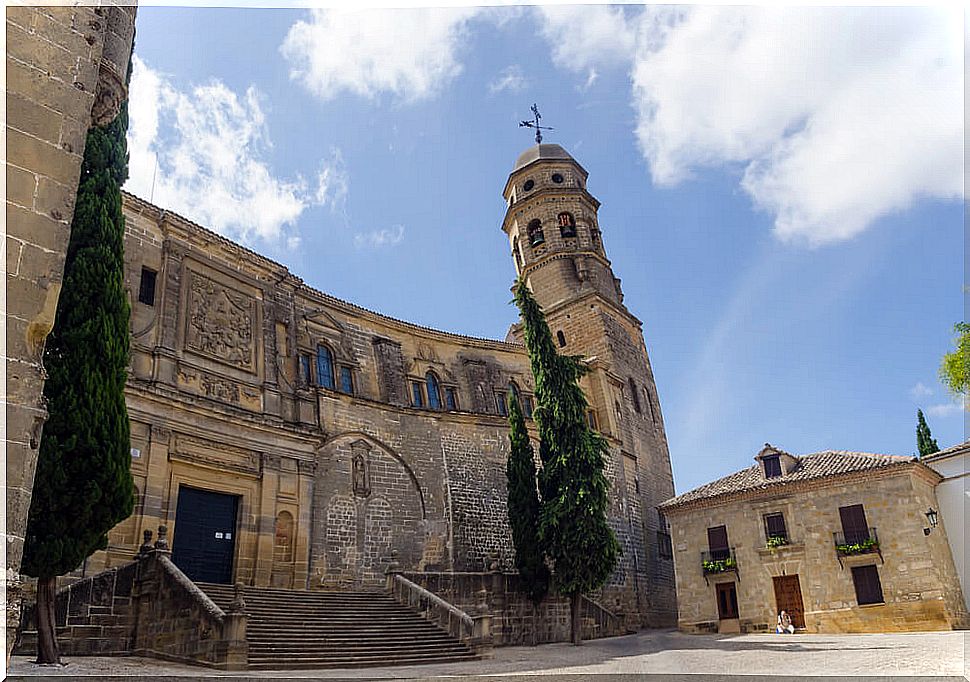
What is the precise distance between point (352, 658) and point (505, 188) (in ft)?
89.8

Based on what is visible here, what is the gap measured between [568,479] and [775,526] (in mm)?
7571

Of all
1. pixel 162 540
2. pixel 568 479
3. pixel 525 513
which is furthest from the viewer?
pixel 525 513

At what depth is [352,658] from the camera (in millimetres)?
12133

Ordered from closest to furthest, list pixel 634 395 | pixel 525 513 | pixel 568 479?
pixel 568 479 < pixel 525 513 < pixel 634 395

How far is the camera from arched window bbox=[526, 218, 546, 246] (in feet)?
109

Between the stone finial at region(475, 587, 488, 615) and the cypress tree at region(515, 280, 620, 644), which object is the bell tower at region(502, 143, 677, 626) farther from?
the stone finial at region(475, 587, 488, 615)

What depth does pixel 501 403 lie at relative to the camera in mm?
26281

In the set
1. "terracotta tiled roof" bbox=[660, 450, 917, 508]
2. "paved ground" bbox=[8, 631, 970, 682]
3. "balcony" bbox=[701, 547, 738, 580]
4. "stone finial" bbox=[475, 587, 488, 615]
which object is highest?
"terracotta tiled roof" bbox=[660, 450, 917, 508]

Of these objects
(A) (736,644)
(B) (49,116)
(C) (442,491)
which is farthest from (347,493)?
(B) (49,116)

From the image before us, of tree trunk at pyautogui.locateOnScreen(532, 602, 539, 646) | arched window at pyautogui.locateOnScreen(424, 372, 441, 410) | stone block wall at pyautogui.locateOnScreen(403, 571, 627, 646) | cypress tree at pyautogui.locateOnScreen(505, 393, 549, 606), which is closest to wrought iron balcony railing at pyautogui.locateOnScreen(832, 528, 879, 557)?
stone block wall at pyautogui.locateOnScreen(403, 571, 627, 646)

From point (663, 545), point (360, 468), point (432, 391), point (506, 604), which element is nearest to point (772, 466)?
point (663, 545)

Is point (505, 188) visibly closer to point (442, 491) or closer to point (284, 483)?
point (442, 491)

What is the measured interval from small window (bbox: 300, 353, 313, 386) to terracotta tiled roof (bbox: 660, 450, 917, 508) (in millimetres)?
12674

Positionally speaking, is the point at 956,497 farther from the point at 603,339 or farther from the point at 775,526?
the point at 603,339
